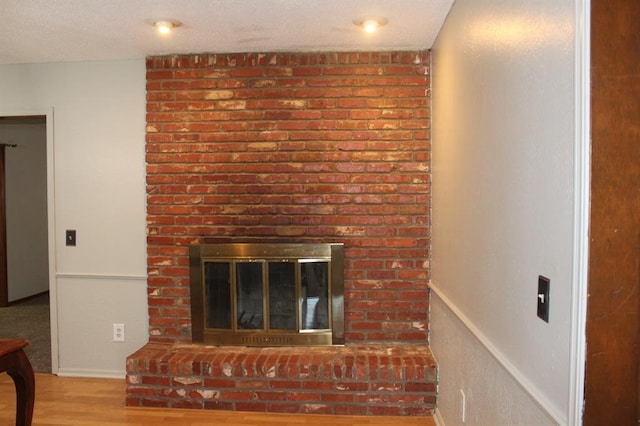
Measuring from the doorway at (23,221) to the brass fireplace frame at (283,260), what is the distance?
2874 mm

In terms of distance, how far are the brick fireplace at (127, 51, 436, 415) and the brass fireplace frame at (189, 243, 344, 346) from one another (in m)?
0.07

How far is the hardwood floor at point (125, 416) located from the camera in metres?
2.49

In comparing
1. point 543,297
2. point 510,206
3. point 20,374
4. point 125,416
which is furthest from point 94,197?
point 543,297

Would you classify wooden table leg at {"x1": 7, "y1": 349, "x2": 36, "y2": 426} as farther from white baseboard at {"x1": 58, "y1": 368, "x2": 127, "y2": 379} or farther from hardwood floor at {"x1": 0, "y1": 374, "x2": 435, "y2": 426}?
white baseboard at {"x1": 58, "y1": 368, "x2": 127, "y2": 379}

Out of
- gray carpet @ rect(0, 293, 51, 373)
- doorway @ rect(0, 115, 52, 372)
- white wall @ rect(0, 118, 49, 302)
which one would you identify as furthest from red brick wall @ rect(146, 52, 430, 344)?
white wall @ rect(0, 118, 49, 302)

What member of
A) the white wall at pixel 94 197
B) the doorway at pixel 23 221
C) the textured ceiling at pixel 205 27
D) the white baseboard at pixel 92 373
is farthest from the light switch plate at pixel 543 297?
the doorway at pixel 23 221

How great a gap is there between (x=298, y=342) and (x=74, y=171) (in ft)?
6.47

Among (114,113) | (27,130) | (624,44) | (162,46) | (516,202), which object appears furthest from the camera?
(27,130)

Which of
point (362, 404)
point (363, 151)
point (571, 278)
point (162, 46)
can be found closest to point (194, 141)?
point (162, 46)

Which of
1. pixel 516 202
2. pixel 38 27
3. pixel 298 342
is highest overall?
pixel 38 27

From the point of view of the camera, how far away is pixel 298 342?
9.21 ft

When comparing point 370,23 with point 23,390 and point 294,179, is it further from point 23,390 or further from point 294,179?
point 23,390

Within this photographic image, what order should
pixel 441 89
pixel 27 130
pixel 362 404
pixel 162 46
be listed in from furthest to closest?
pixel 27 130, pixel 162 46, pixel 362 404, pixel 441 89

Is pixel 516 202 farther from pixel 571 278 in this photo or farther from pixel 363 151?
pixel 363 151
